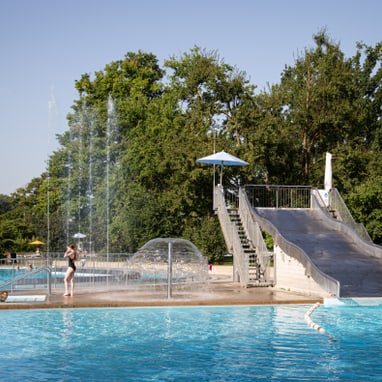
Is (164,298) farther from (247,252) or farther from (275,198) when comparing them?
(275,198)

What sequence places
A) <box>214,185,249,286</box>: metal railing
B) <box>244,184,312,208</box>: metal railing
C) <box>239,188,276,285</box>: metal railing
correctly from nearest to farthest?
1. <box>214,185,249,286</box>: metal railing
2. <box>239,188,276,285</box>: metal railing
3. <box>244,184,312,208</box>: metal railing

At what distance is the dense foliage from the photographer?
39938mm

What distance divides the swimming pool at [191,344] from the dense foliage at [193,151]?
58.5 feet

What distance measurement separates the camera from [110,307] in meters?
18.5

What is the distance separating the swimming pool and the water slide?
73.3 inches

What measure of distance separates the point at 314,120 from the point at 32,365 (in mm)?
32363

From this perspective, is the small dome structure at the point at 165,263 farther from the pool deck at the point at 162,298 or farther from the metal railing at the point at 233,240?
the metal railing at the point at 233,240

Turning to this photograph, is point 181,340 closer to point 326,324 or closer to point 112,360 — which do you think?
point 112,360

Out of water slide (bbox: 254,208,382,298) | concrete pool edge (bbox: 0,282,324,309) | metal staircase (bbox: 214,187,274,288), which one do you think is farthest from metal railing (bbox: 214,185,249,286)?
water slide (bbox: 254,208,382,298)

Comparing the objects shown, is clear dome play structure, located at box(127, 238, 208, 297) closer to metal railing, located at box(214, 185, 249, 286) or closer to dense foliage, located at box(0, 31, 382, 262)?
metal railing, located at box(214, 185, 249, 286)

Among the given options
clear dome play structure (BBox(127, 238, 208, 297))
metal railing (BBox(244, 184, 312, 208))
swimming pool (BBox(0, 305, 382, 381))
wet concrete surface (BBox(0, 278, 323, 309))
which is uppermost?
metal railing (BBox(244, 184, 312, 208))

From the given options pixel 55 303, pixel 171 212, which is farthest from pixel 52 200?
pixel 55 303

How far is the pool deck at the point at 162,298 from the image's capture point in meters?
18.4

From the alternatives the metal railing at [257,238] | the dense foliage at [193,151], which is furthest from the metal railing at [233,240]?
the dense foliage at [193,151]
